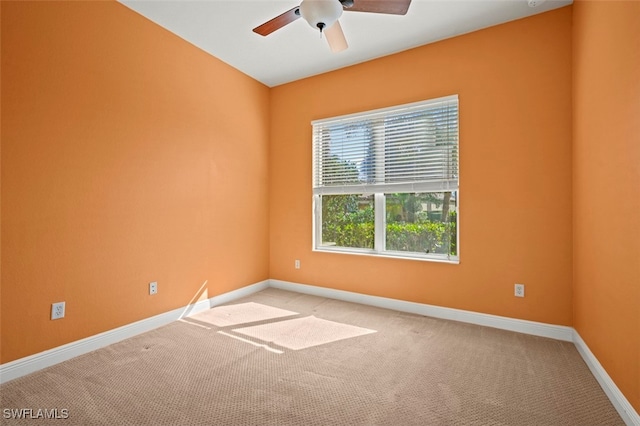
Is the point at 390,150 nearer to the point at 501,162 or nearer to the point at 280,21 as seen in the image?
the point at 501,162

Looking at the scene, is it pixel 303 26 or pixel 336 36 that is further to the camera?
pixel 303 26

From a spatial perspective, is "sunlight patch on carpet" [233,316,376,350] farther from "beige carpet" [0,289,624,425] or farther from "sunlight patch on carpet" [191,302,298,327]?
"sunlight patch on carpet" [191,302,298,327]

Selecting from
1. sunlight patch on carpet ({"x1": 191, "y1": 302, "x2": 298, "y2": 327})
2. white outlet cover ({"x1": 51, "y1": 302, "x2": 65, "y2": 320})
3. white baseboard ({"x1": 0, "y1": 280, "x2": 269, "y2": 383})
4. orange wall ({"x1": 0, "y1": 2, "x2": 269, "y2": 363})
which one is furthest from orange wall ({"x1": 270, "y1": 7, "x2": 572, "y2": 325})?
white outlet cover ({"x1": 51, "y1": 302, "x2": 65, "y2": 320})

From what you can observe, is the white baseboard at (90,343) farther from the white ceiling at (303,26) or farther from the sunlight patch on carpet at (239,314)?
the white ceiling at (303,26)

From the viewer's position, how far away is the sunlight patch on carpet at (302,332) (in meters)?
2.53

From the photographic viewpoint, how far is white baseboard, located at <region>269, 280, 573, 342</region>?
2555mm

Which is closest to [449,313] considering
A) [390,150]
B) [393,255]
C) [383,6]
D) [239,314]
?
[393,255]

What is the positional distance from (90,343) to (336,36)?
306 cm

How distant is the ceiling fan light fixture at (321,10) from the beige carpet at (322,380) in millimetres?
2317

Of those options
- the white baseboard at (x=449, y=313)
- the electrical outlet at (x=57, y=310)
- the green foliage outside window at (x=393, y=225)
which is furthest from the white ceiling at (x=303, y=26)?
the white baseboard at (x=449, y=313)

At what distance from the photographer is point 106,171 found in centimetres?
245

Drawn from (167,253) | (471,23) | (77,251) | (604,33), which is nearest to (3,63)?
(77,251)

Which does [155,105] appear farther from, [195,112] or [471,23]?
[471,23]

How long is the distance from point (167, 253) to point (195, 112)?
5.01 feet
